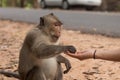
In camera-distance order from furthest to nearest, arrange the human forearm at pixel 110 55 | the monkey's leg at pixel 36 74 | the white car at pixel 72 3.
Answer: the white car at pixel 72 3, the human forearm at pixel 110 55, the monkey's leg at pixel 36 74

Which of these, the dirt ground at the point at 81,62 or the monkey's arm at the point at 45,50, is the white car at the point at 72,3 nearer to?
the dirt ground at the point at 81,62

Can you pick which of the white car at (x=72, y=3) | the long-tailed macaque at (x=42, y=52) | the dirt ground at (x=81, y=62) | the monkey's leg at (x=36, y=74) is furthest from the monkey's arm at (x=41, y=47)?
the white car at (x=72, y=3)

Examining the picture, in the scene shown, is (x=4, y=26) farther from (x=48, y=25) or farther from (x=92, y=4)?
(x=92, y=4)

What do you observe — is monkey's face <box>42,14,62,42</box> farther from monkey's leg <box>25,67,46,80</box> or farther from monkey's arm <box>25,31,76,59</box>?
monkey's leg <box>25,67,46,80</box>

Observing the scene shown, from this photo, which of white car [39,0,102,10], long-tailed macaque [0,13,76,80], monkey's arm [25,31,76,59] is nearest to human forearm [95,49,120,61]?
long-tailed macaque [0,13,76,80]

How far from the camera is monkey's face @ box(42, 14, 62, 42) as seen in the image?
198 inches

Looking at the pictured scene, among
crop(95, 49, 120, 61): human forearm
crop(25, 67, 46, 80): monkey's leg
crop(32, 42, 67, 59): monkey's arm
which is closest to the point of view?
crop(32, 42, 67, 59): monkey's arm

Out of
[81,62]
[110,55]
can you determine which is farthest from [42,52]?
[81,62]

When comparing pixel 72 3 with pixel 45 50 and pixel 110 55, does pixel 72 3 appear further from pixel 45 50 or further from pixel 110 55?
pixel 45 50

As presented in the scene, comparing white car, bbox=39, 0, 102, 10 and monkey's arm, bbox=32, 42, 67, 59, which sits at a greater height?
monkey's arm, bbox=32, 42, 67, 59

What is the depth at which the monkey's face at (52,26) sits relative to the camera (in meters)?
5.02

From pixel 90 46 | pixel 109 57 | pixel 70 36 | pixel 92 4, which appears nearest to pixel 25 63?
pixel 109 57

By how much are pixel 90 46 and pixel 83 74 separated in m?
2.30

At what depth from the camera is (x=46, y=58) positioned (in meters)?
5.14
